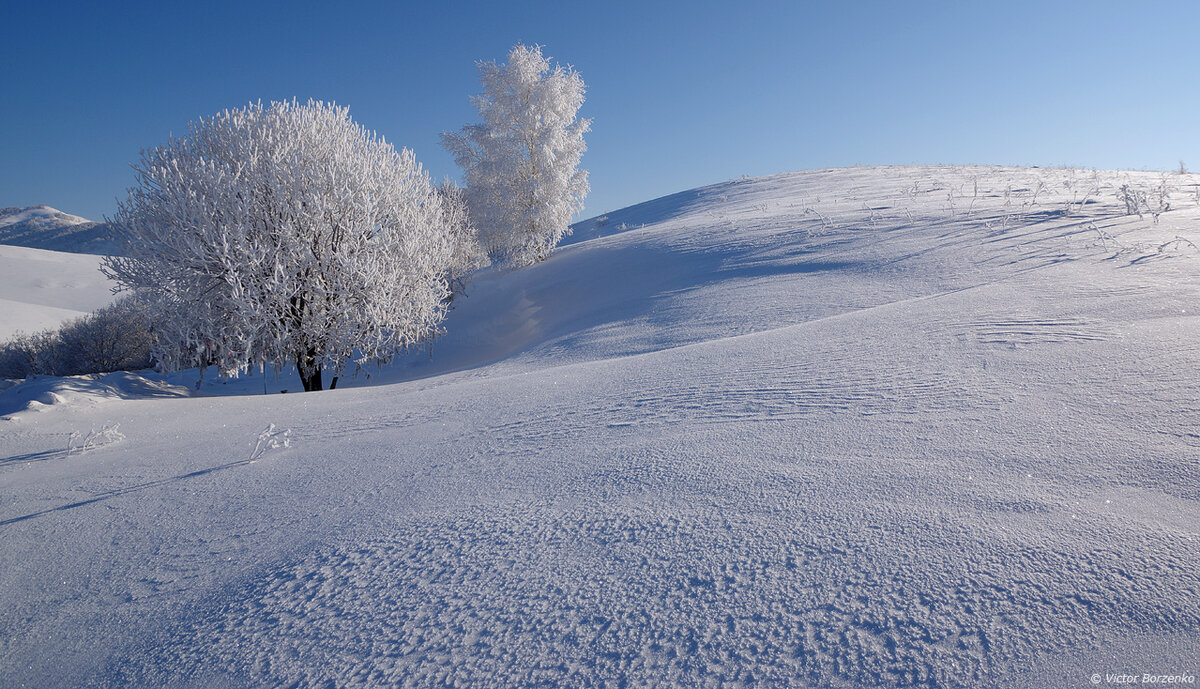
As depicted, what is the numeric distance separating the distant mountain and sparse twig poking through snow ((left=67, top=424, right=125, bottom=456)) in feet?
189

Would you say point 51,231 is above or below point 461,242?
above

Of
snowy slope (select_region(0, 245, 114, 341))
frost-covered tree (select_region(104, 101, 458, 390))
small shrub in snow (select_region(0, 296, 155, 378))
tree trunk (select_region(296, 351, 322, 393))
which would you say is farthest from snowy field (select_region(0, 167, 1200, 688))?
snowy slope (select_region(0, 245, 114, 341))

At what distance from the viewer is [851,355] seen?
132 inches

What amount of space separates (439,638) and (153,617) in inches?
42.0

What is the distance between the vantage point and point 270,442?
3338 millimetres

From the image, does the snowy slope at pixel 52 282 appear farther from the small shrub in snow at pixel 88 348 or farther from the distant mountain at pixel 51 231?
the distant mountain at pixel 51 231

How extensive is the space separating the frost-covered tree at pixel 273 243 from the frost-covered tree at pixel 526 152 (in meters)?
8.92

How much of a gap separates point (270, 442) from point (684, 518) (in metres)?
2.65

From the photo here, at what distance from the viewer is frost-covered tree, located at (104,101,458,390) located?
23.5 ft

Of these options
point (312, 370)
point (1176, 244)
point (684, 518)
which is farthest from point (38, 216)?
point (1176, 244)

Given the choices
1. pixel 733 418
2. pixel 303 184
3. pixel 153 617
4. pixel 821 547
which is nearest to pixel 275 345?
pixel 303 184

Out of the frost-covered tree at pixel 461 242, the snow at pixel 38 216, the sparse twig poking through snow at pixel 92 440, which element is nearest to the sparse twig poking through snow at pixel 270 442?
the sparse twig poking through snow at pixel 92 440

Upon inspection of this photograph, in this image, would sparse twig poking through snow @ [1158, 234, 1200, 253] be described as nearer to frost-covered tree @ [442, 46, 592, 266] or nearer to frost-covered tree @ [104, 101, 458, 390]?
frost-covered tree @ [104, 101, 458, 390]

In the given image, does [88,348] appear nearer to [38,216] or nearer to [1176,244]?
[1176,244]
